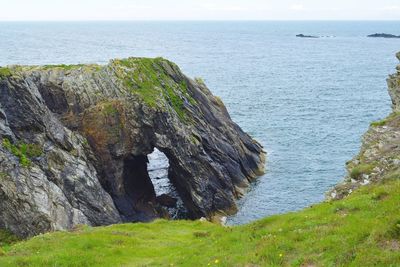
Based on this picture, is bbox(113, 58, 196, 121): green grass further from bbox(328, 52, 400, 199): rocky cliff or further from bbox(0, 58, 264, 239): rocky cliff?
bbox(328, 52, 400, 199): rocky cliff

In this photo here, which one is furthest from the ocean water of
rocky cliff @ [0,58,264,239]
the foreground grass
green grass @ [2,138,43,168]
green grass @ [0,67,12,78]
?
green grass @ [0,67,12,78]

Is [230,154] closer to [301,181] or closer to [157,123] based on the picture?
[301,181]

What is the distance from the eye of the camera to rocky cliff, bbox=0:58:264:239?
39875mm

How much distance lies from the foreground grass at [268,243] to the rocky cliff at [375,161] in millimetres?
3003

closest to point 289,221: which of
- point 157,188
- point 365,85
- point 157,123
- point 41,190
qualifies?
point 41,190

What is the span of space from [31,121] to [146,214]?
655 inches

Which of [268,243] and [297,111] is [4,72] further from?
[297,111]

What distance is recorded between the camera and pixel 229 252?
70.1 feet

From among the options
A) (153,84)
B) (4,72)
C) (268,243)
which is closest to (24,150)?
(4,72)

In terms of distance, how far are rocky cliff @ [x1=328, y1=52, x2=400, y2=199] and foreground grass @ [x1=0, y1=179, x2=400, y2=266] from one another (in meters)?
3.00

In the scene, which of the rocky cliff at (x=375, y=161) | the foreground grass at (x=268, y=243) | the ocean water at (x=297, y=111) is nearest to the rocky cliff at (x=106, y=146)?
the ocean water at (x=297, y=111)

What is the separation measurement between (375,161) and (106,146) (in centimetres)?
3077

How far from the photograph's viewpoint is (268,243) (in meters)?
20.5

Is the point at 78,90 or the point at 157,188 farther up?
the point at 78,90
